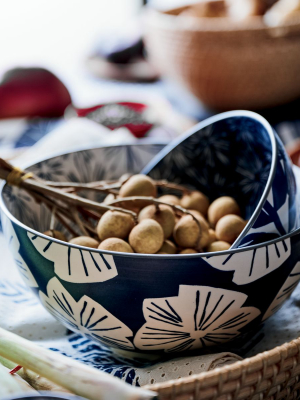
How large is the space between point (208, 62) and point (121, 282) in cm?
49

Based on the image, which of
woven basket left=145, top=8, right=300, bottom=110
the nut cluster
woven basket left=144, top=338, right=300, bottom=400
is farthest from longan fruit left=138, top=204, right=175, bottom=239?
woven basket left=145, top=8, right=300, bottom=110

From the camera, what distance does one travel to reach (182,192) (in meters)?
0.49

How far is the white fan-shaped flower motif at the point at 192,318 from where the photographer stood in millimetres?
297

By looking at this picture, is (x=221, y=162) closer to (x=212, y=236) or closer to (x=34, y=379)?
(x=212, y=236)

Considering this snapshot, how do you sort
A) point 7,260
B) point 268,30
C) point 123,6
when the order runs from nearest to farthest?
point 7,260 → point 268,30 → point 123,6

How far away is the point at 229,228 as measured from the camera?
38 centimetres

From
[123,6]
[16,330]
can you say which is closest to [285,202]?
[16,330]

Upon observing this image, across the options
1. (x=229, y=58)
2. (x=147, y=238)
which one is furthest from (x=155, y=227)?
(x=229, y=58)

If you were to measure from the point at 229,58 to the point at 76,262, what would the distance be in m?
0.49

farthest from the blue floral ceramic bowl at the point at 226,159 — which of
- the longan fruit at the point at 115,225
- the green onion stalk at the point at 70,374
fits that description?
the green onion stalk at the point at 70,374

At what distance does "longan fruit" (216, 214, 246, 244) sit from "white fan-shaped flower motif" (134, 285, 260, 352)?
0.24ft

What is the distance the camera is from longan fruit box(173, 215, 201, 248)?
0.37m

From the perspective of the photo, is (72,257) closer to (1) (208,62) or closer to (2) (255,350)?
(2) (255,350)

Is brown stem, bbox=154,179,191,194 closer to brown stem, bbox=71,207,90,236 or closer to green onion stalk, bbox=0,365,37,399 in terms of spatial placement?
brown stem, bbox=71,207,90,236
